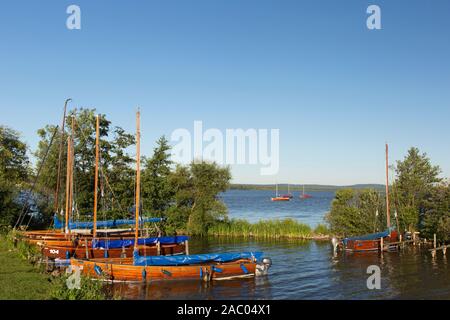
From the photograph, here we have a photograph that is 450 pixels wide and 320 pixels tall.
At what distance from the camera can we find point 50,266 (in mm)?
30047

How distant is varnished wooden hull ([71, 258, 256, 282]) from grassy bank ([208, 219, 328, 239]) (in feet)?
79.4

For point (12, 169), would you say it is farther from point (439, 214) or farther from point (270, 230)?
point (439, 214)

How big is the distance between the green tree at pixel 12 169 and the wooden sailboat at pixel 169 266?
1899 centimetres

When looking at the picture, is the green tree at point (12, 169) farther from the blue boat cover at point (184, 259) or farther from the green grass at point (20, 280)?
the blue boat cover at point (184, 259)

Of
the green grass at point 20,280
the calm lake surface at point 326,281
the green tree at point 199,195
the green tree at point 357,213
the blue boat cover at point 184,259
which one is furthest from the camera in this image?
the green tree at point 199,195

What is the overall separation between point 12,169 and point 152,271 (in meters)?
32.2

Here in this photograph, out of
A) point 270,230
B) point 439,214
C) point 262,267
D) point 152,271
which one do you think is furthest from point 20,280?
point 439,214

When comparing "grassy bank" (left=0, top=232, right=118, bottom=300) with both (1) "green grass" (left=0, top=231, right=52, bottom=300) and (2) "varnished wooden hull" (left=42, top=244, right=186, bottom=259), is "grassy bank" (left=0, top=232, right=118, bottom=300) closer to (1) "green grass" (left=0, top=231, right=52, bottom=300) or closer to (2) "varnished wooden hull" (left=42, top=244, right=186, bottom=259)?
(1) "green grass" (left=0, top=231, right=52, bottom=300)

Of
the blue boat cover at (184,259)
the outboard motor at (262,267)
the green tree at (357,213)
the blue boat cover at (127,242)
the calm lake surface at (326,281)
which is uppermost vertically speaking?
the green tree at (357,213)

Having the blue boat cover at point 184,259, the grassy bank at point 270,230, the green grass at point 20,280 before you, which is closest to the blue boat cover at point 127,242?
the blue boat cover at point 184,259

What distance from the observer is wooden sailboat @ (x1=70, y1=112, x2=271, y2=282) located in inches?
1134

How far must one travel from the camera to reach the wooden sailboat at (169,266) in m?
28.8

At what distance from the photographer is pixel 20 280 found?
68.4ft
